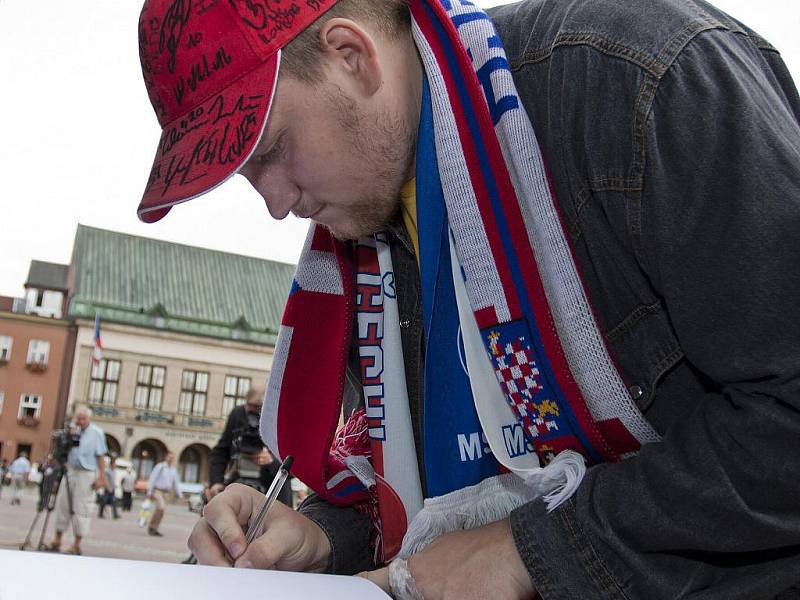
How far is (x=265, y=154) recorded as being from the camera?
0.95 m

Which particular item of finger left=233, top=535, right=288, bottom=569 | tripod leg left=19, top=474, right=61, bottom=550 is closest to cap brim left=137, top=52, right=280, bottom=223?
finger left=233, top=535, right=288, bottom=569

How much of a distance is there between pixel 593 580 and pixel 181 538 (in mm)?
9988

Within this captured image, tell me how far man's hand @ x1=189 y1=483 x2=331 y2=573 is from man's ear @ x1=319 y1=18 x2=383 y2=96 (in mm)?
539

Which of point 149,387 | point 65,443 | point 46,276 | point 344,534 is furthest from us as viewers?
point 46,276

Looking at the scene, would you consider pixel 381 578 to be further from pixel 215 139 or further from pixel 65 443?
pixel 65 443

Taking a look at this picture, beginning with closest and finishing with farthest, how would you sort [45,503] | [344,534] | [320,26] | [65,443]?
[320,26], [344,534], [65,443], [45,503]

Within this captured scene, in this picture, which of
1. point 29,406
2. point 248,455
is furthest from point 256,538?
point 29,406

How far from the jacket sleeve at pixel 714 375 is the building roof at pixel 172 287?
24.2m

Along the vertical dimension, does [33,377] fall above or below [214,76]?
above

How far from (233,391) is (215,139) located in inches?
976

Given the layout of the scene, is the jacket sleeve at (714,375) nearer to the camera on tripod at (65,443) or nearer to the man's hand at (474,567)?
the man's hand at (474,567)

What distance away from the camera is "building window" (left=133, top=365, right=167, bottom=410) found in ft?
79.0

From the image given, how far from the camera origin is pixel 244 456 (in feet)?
14.5

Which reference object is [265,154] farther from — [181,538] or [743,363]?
[181,538]
